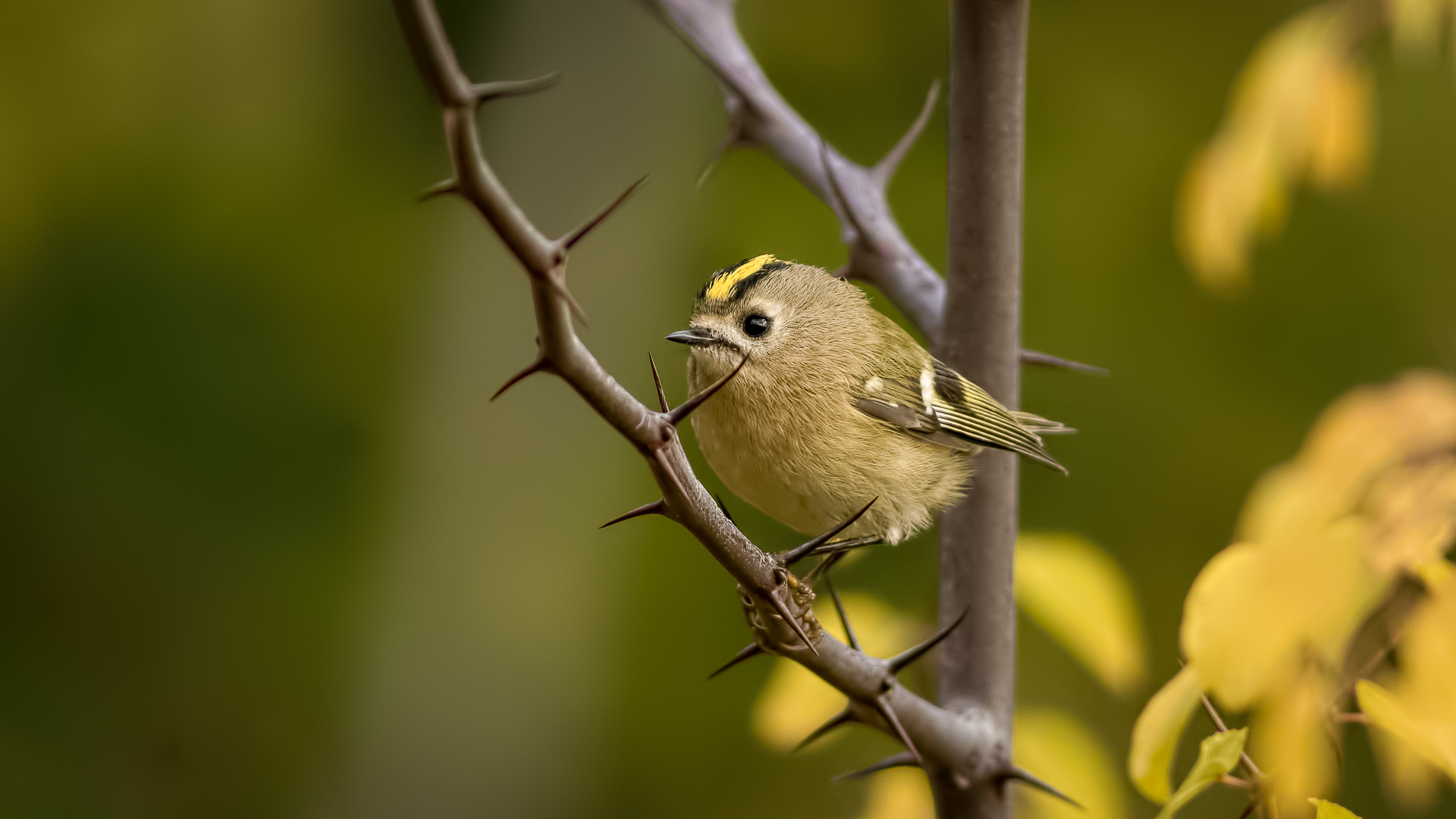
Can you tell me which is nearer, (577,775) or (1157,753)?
(1157,753)

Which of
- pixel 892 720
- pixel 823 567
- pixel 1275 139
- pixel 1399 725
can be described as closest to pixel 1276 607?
pixel 1399 725

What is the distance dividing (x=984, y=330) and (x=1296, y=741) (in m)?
0.57

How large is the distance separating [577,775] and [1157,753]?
4248mm

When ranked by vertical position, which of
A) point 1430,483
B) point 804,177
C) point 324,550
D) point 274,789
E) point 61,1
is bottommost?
point 274,789

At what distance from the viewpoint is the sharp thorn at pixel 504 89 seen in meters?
0.65

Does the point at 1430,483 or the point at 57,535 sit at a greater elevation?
the point at 1430,483

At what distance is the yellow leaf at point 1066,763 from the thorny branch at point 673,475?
0.48 meters

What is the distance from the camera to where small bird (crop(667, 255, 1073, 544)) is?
4.87 ft

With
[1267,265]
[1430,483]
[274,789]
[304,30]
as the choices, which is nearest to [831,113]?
[1267,265]

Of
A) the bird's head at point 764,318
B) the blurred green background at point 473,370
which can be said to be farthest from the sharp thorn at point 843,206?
the blurred green background at point 473,370

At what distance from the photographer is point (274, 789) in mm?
5246

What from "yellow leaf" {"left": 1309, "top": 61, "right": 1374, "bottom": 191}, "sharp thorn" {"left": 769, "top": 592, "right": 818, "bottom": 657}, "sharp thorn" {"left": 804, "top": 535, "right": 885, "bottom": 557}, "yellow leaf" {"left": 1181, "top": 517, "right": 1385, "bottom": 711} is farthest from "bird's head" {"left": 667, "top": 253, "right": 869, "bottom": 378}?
"yellow leaf" {"left": 1309, "top": 61, "right": 1374, "bottom": 191}

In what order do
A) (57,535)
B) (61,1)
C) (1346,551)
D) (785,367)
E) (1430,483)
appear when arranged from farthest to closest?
(57,535) → (61,1) → (785,367) → (1430,483) → (1346,551)

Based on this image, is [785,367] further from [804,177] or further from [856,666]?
[856,666]
